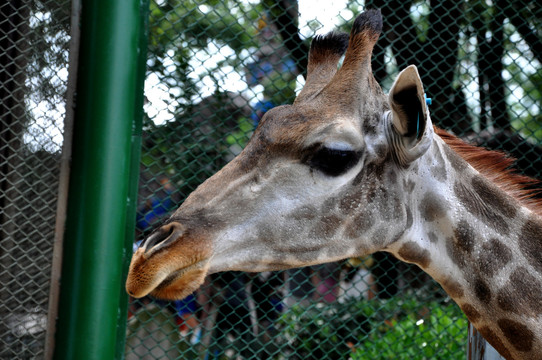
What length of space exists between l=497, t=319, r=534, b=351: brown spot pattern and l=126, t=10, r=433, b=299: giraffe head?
21.5 inches

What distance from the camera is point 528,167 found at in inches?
211

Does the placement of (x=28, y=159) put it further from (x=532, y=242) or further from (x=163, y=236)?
(x=532, y=242)

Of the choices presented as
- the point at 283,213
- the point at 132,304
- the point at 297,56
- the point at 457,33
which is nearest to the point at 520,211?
the point at 283,213

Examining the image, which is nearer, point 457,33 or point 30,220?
point 30,220

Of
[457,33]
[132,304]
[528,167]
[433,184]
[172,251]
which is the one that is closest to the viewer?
[172,251]

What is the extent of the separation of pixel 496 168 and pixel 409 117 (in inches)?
28.7

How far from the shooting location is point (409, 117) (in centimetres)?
253

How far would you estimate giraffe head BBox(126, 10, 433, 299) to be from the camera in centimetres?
237

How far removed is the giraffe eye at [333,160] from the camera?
2480 mm

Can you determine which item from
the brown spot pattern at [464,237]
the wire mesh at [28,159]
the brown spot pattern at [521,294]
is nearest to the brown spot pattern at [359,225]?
the brown spot pattern at [464,237]

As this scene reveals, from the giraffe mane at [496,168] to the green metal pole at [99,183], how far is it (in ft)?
5.67

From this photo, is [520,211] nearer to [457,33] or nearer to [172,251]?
[172,251]

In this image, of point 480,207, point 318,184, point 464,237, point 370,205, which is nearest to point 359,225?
point 370,205

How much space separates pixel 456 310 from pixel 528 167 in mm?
1323
